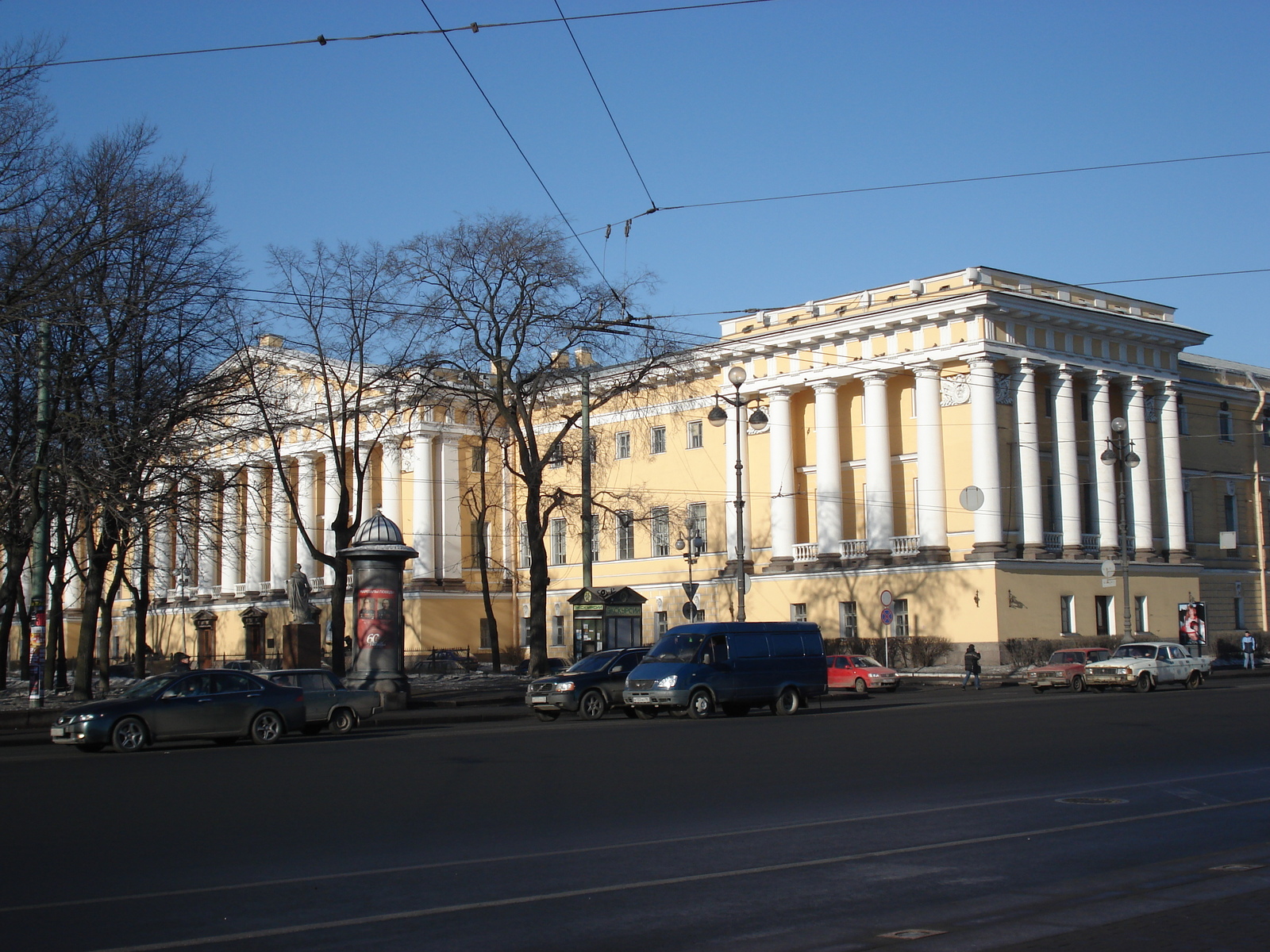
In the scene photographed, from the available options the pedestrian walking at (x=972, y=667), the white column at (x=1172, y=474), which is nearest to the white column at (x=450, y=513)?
the pedestrian walking at (x=972, y=667)

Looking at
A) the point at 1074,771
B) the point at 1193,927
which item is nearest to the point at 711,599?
Result: the point at 1074,771

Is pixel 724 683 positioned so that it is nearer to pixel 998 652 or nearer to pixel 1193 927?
pixel 1193 927

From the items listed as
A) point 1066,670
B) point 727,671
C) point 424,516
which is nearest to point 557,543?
point 424,516

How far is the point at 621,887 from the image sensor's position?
9188 millimetres

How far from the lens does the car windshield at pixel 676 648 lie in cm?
2988

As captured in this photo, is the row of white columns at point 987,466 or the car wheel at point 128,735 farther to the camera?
the row of white columns at point 987,466

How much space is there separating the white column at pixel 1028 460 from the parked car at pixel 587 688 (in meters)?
27.5

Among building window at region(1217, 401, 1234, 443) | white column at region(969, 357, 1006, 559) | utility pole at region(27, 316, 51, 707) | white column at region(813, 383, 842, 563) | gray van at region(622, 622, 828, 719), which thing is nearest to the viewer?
utility pole at region(27, 316, 51, 707)

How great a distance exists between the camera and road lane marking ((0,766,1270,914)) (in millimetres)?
9000

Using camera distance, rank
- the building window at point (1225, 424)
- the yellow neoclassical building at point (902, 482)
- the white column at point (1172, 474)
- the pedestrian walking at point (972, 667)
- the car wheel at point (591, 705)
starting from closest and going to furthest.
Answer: the car wheel at point (591, 705), the pedestrian walking at point (972, 667), the yellow neoclassical building at point (902, 482), the white column at point (1172, 474), the building window at point (1225, 424)

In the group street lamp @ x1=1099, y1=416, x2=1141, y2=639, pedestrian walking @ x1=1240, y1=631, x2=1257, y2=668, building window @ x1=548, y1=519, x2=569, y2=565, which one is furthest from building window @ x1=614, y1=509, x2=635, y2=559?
pedestrian walking @ x1=1240, y1=631, x2=1257, y2=668

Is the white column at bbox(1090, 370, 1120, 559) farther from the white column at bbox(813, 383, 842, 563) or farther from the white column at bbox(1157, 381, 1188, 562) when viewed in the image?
the white column at bbox(813, 383, 842, 563)

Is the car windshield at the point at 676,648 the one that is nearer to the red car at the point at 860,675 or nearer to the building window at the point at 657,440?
the red car at the point at 860,675

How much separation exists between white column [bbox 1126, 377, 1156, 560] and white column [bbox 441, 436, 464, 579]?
34.2m
